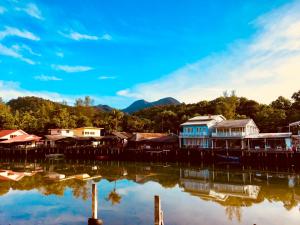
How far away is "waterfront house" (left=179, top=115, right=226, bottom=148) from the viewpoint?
56.3 meters

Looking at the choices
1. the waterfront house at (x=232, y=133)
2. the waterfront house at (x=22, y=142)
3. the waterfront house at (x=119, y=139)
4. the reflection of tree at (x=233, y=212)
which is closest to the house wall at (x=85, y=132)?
the waterfront house at (x=22, y=142)

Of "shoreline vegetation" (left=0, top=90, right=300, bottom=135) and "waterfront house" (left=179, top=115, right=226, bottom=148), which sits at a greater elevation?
"shoreline vegetation" (left=0, top=90, right=300, bottom=135)

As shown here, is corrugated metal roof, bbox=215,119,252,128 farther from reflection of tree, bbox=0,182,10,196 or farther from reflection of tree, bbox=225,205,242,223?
reflection of tree, bbox=0,182,10,196

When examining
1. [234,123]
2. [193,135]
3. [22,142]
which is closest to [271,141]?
[234,123]

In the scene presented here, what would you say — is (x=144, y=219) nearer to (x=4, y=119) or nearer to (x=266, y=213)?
(x=266, y=213)

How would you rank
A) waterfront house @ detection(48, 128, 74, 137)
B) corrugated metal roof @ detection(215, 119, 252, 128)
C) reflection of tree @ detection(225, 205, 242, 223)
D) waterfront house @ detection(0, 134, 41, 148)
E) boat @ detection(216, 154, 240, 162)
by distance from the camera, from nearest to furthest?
reflection of tree @ detection(225, 205, 242, 223)
boat @ detection(216, 154, 240, 162)
corrugated metal roof @ detection(215, 119, 252, 128)
waterfront house @ detection(0, 134, 41, 148)
waterfront house @ detection(48, 128, 74, 137)

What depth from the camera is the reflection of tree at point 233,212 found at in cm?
1943

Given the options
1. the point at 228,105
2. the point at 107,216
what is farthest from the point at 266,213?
the point at 228,105

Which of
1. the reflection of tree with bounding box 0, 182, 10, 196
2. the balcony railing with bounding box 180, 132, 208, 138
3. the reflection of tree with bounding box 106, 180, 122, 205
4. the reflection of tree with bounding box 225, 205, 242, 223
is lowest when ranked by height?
the reflection of tree with bounding box 225, 205, 242, 223

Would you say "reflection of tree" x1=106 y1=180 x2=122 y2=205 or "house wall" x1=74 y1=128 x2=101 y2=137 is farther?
"house wall" x1=74 y1=128 x2=101 y2=137

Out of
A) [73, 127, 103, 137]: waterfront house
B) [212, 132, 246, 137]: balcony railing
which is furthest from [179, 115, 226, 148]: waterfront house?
[73, 127, 103, 137]: waterfront house

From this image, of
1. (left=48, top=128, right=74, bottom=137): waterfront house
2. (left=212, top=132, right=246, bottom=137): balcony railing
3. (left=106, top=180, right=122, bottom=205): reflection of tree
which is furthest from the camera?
(left=48, top=128, right=74, bottom=137): waterfront house

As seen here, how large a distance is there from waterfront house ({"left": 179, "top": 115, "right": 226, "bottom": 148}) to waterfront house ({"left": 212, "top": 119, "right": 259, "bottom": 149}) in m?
1.34

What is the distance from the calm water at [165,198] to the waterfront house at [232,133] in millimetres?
13737
